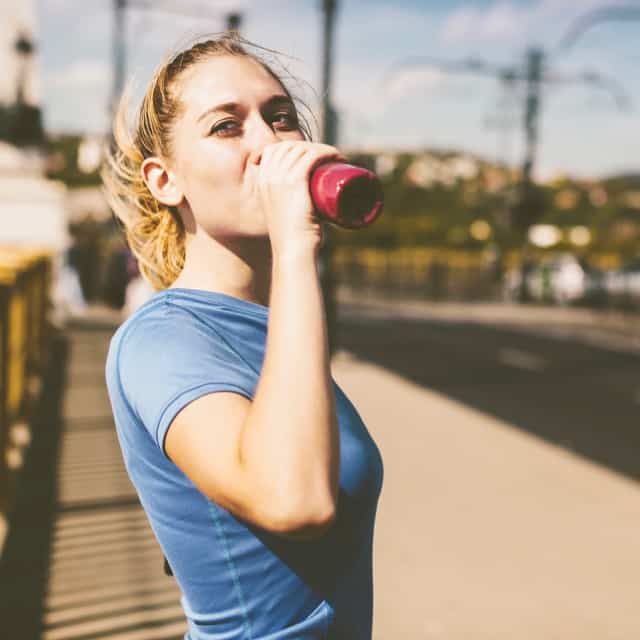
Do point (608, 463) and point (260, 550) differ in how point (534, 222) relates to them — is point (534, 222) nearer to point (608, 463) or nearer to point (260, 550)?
point (608, 463)

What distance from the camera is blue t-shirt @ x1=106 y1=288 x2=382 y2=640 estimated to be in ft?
4.57

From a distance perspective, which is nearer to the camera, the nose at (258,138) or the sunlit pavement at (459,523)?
the nose at (258,138)

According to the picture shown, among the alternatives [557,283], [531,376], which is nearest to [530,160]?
[557,283]

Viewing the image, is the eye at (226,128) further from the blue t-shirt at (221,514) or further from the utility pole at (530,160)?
the utility pole at (530,160)

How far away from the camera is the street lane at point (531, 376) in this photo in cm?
996

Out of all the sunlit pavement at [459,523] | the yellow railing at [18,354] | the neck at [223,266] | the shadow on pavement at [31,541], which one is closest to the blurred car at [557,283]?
the sunlit pavement at [459,523]

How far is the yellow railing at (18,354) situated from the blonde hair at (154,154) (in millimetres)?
4230

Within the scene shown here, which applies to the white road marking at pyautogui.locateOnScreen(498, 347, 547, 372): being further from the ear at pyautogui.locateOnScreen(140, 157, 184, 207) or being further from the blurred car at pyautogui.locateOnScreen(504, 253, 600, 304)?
the blurred car at pyautogui.locateOnScreen(504, 253, 600, 304)

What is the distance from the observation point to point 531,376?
14.7 m

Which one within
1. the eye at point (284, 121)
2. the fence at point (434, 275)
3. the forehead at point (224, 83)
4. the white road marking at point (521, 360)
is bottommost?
the fence at point (434, 275)

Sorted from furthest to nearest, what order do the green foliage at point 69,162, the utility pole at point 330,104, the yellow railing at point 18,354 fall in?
the green foliage at point 69,162 < the utility pole at point 330,104 < the yellow railing at point 18,354

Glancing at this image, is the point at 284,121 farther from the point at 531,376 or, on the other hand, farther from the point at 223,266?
the point at 531,376

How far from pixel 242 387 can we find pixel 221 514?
0.15 metres

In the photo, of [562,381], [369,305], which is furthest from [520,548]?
[369,305]
